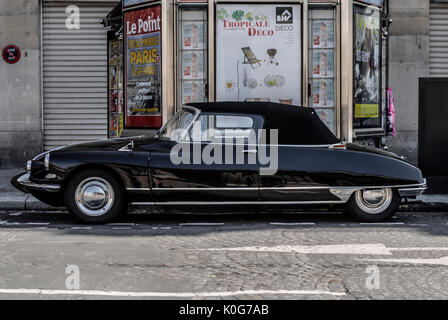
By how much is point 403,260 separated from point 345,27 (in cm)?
657

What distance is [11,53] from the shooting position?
1578cm

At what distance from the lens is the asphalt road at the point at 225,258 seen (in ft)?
17.4

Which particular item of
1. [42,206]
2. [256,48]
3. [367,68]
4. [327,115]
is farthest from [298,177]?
[367,68]

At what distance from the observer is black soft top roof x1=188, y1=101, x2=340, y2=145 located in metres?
8.76

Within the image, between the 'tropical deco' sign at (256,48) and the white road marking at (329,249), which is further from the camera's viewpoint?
the 'tropical deco' sign at (256,48)

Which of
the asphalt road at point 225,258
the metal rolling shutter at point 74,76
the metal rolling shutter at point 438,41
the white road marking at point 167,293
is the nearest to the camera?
the white road marking at point 167,293

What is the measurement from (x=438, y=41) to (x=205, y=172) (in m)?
9.83

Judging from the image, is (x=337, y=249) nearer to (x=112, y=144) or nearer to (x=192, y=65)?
(x=112, y=144)

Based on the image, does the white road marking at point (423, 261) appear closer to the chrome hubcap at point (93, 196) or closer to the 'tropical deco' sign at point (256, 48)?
the chrome hubcap at point (93, 196)

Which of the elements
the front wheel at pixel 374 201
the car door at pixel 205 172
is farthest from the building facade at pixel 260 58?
the car door at pixel 205 172

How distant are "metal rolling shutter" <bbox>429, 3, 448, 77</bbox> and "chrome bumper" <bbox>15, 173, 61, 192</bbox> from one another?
10552mm

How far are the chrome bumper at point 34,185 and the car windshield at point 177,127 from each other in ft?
4.48
